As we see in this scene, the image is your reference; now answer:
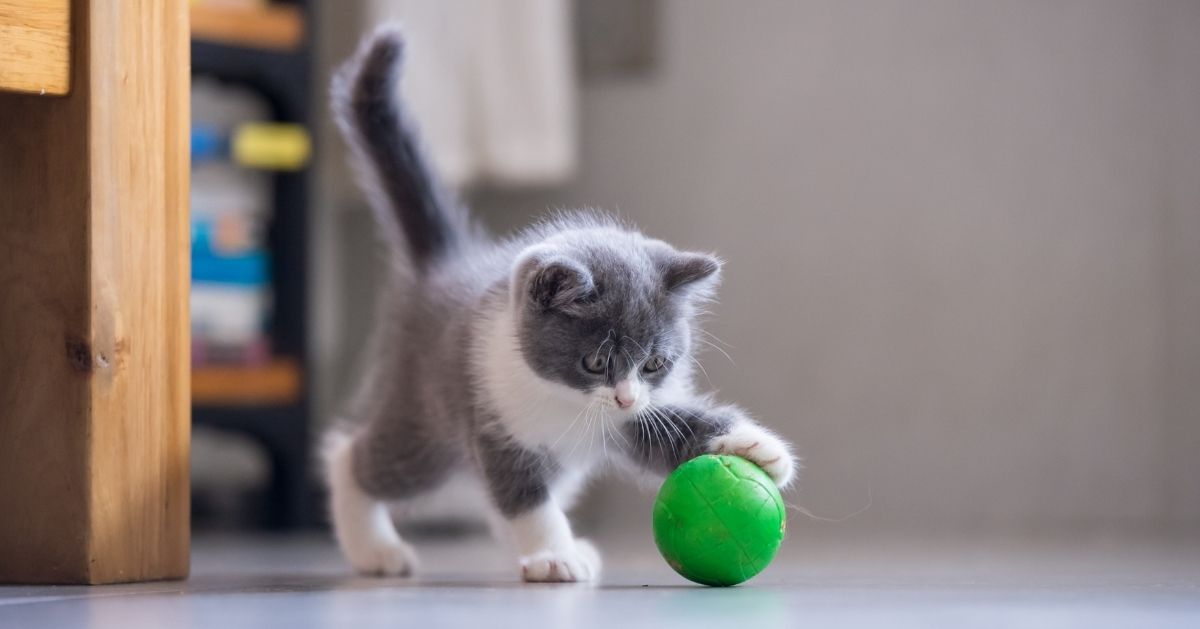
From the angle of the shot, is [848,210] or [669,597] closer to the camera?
[669,597]

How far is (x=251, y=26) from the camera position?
3.58 meters

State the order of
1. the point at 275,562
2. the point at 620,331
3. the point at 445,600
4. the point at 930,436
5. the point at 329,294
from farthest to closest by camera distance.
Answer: the point at 329,294
the point at 930,436
the point at 275,562
the point at 620,331
the point at 445,600

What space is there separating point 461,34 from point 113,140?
2.06m

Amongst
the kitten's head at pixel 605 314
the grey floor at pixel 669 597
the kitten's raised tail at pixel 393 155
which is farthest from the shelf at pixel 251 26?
the kitten's head at pixel 605 314

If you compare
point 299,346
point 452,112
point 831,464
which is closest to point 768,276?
point 831,464

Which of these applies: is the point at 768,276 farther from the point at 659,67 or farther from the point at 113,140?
the point at 113,140

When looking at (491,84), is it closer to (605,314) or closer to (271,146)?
(271,146)

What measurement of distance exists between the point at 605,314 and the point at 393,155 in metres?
0.61

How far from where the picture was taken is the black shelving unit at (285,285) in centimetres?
356

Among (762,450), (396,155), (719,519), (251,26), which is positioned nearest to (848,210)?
(251,26)

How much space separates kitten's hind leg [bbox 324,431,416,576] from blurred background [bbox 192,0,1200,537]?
1.42m

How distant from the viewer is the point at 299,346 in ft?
12.0

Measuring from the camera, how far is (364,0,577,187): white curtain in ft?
12.3

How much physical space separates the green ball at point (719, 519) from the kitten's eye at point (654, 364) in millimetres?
144
